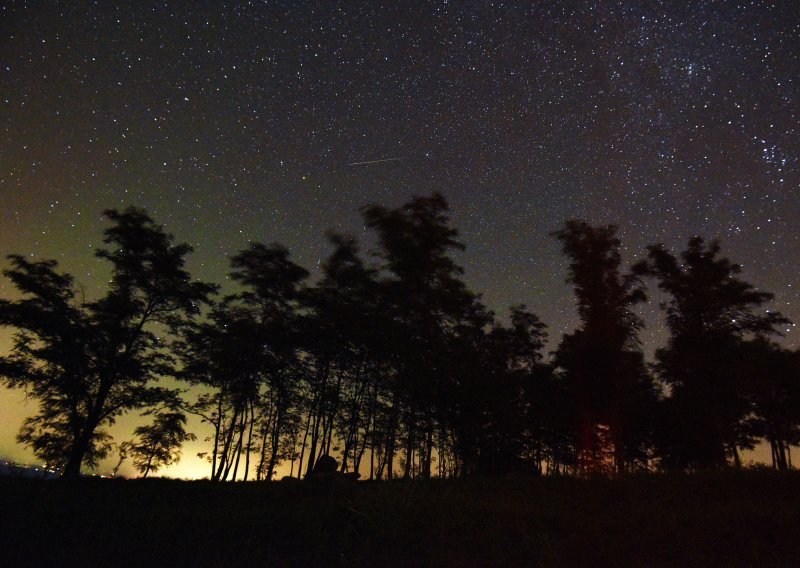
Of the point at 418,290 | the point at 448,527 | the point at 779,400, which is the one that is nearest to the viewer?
the point at 448,527

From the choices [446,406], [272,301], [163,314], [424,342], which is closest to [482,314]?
[446,406]

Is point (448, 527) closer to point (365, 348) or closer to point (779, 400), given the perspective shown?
point (365, 348)

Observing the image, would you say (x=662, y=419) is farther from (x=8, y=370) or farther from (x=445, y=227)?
(x=8, y=370)

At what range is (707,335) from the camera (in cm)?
2708

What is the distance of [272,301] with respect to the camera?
96.2 ft

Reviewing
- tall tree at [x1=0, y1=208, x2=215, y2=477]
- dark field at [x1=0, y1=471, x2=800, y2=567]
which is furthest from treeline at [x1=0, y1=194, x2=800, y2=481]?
dark field at [x1=0, y1=471, x2=800, y2=567]

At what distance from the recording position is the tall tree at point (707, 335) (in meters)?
26.7

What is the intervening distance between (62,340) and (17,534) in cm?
1812

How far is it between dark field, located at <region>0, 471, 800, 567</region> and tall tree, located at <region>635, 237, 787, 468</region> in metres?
16.3

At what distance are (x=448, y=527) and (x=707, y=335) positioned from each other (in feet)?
78.2

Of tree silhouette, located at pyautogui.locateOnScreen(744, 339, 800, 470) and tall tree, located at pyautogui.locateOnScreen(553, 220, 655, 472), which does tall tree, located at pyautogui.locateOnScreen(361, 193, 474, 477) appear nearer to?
tall tree, located at pyautogui.locateOnScreen(553, 220, 655, 472)

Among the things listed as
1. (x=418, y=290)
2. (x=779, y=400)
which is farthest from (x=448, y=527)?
(x=779, y=400)

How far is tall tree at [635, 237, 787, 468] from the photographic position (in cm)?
2670

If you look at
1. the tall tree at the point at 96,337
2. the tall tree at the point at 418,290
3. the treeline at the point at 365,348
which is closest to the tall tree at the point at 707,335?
the treeline at the point at 365,348
